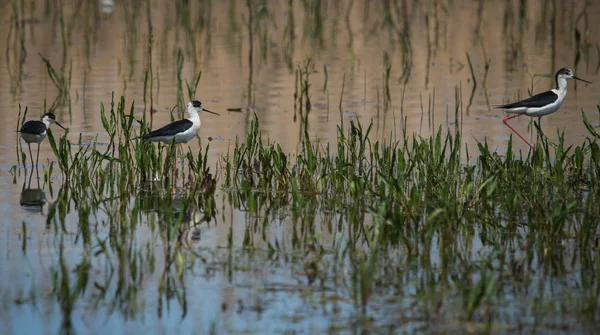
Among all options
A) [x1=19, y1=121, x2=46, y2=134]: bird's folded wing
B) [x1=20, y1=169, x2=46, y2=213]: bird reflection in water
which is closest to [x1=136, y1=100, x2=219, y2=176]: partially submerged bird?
[x1=20, y1=169, x2=46, y2=213]: bird reflection in water

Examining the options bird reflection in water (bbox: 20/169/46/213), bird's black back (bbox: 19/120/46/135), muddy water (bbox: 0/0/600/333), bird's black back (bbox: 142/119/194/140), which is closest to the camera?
muddy water (bbox: 0/0/600/333)

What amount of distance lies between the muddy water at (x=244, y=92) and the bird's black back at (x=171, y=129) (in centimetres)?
45

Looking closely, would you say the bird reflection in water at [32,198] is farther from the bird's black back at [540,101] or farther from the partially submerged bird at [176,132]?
the bird's black back at [540,101]

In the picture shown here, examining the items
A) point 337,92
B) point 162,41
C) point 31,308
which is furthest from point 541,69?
point 31,308

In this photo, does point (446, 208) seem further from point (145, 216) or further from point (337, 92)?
point (337, 92)

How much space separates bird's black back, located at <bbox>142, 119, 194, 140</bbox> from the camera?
9.12 m

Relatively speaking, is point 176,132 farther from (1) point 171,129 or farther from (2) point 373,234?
(2) point 373,234

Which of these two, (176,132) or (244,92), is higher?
(244,92)

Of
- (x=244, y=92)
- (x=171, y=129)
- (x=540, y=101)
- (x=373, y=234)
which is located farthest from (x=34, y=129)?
(x=540, y=101)

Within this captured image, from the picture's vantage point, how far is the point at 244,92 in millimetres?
13922

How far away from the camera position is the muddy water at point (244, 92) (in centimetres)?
543

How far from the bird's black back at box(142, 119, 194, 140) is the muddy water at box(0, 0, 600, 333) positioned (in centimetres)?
45

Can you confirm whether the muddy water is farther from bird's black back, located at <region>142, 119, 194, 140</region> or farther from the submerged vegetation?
bird's black back, located at <region>142, 119, 194, 140</region>

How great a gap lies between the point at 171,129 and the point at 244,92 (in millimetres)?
4704
